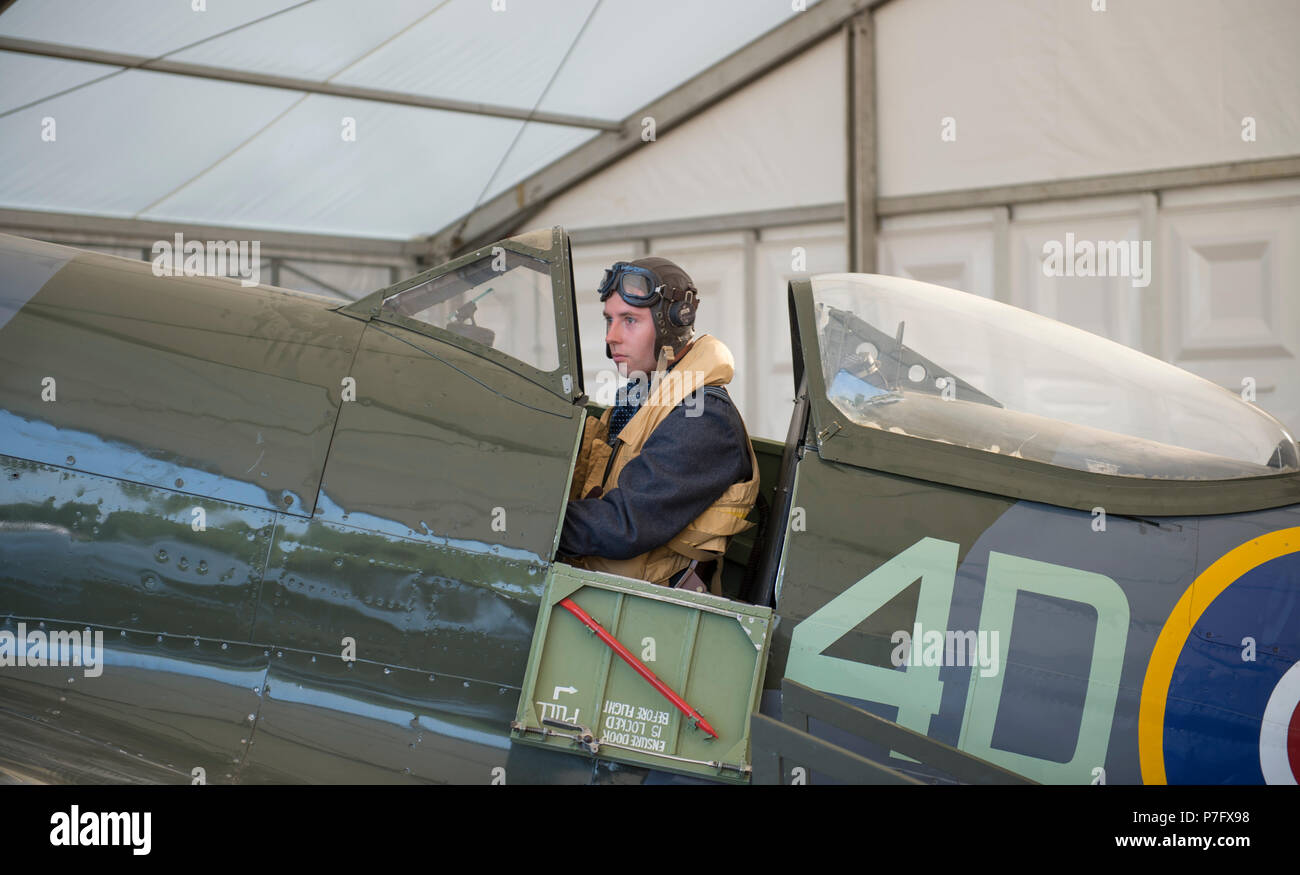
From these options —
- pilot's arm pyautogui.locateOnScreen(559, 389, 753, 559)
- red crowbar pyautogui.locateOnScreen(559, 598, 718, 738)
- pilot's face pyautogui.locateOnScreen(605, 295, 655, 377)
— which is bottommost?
red crowbar pyautogui.locateOnScreen(559, 598, 718, 738)

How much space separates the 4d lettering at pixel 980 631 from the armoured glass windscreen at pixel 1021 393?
0.32m

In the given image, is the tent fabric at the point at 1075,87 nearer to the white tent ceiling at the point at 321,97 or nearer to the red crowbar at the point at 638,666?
the white tent ceiling at the point at 321,97

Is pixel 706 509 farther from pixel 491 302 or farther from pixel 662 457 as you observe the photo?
pixel 491 302

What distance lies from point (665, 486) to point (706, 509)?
175mm

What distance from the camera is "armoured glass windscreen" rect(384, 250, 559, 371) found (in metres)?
2.71

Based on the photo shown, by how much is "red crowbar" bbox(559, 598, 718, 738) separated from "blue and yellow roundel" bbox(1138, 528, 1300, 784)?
1.08 meters

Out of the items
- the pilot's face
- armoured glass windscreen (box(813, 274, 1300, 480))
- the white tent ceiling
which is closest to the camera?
armoured glass windscreen (box(813, 274, 1300, 480))

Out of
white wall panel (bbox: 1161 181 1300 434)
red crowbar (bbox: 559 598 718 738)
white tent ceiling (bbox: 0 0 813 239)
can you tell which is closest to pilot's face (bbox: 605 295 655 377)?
red crowbar (bbox: 559 598 718 738)

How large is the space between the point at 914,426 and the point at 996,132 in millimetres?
7225

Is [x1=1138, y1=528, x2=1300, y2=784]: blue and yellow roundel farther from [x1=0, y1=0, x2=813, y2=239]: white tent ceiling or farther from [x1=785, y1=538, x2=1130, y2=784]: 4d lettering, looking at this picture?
[x1=0, y1=0, x2=813, y2=239]: white tent ceiling

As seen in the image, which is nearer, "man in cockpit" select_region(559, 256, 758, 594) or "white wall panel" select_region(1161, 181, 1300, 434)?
"man in cockpit" select_region(559, 256, 758, 594)

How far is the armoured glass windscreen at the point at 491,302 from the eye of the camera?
2707 millimetres
